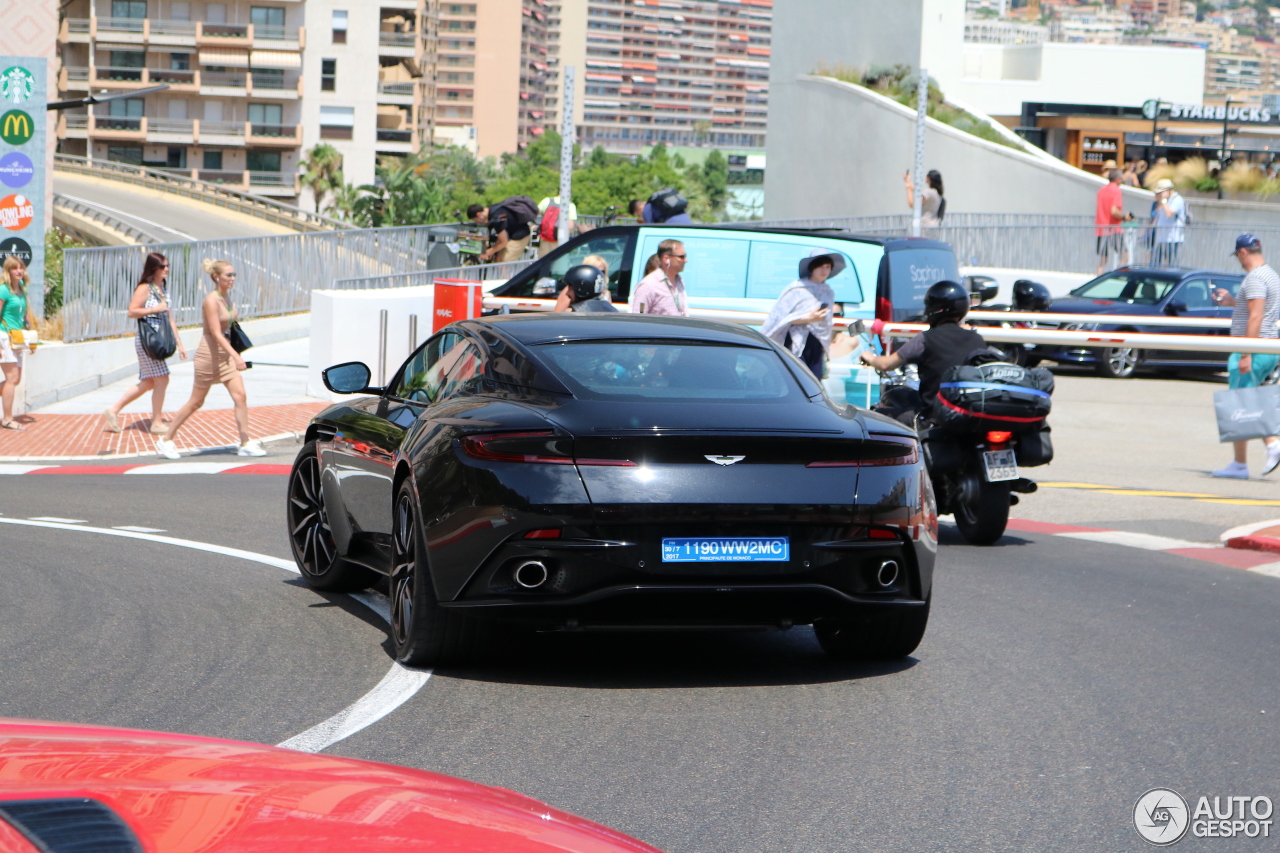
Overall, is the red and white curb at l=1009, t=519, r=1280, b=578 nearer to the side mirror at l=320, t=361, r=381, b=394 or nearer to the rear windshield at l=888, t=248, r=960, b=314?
the rear windshield at l=888, t=248, r=960, b=314

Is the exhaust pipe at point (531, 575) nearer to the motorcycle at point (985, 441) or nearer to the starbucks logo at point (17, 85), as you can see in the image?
the motorcycle at point (985, 441)

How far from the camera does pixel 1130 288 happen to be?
24.2 m

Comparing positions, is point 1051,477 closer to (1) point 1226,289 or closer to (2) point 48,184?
(1) point 1226,289

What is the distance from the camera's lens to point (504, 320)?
734cm

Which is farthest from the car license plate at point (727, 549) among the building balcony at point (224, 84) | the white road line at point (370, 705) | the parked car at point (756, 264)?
the building balcony at point (224, 84)

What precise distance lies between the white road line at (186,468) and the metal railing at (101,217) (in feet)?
168

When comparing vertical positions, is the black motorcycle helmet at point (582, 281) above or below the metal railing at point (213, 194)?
below

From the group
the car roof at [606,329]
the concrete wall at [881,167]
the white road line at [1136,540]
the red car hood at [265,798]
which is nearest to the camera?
the red car hood at [265,798]

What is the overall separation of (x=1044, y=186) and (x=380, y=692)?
1447 inches

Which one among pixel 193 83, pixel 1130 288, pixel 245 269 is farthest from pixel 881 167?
pixel 193 83

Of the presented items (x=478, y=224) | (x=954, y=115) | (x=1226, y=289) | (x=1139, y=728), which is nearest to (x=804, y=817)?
(x=1139, y=728)

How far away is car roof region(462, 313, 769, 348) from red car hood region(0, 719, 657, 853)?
4.28 meters

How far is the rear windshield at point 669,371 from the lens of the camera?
21.1 feet

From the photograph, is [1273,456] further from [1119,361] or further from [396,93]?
[396,93]
